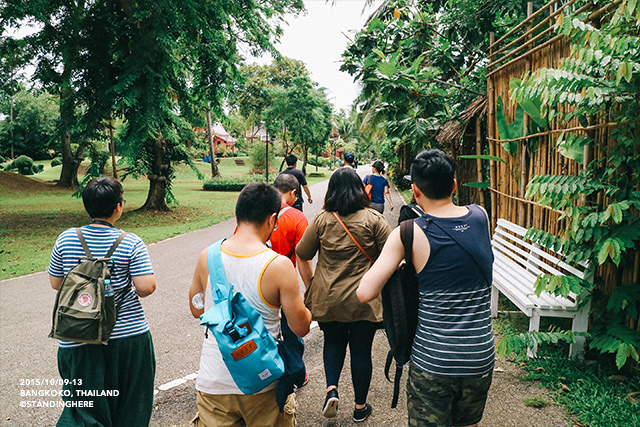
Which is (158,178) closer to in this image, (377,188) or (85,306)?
(377,188)

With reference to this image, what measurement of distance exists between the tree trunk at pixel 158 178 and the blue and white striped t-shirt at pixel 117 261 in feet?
48.4

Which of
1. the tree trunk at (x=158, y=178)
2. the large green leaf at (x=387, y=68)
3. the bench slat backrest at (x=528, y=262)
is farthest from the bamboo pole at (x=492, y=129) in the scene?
the tree trunk at (x=158, y=178)

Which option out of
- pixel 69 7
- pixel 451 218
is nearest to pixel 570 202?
pixel 451 218

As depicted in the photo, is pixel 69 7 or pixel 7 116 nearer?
pixel 69 7

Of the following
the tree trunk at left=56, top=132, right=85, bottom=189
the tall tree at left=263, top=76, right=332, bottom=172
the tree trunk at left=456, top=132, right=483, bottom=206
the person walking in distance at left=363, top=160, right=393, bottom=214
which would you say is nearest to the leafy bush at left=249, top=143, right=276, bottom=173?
the tall tree at left=263, top=76, right=332, bottom=172

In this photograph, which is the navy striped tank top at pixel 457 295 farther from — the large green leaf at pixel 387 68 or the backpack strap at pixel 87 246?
the large green leaf at pixel 387 68

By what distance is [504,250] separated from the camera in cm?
546

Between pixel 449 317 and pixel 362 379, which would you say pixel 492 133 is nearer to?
pixel 362 379

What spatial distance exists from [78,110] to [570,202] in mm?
17075

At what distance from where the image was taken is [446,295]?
2043 millimetres

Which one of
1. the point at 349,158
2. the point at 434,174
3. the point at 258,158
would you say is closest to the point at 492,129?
the point at 349,158

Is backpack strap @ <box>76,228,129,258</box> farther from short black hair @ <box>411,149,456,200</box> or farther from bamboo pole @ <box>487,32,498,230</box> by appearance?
bamboo pole @ <box>487,32,498,230</box>

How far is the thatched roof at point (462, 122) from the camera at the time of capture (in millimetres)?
6693

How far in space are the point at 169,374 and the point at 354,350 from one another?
2018 millimetres
